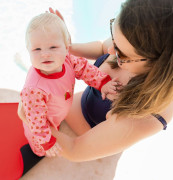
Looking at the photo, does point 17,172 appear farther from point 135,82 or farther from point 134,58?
point 134,58

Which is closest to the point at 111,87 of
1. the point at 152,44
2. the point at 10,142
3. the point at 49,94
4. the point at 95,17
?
the point at 49,94

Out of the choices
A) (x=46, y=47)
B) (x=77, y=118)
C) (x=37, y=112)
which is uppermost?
(x=46, y=47)

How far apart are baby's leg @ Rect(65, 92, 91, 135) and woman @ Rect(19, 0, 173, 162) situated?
1.20 ft

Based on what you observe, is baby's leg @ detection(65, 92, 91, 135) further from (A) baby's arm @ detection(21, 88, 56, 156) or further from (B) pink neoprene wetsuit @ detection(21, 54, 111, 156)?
(A) baby's arm @ detection(21, 88, 56, 156)

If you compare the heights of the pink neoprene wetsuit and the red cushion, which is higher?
the pink neoprene wetsuit

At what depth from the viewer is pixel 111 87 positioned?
4.04 feet

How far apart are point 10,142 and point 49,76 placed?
0.79 meters

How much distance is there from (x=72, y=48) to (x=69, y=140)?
78cm

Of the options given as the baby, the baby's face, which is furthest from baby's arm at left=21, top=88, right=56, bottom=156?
the baby's face

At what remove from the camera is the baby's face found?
92cm

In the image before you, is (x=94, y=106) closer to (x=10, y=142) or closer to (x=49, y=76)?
(x=49, y=76)

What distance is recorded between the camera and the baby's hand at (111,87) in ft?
3.99

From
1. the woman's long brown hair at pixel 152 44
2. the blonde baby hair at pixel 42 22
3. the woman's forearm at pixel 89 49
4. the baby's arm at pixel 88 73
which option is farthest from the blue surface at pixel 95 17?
the woman's long brown hair at pixel 152 44

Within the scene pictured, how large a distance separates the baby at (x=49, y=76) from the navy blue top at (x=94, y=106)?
0.08m
